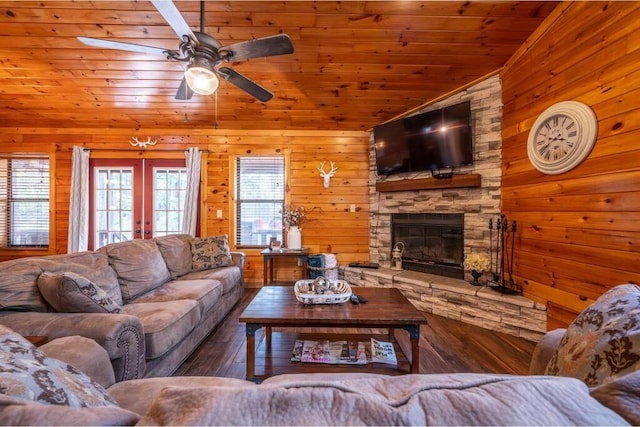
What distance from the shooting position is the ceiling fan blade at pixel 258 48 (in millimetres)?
1778

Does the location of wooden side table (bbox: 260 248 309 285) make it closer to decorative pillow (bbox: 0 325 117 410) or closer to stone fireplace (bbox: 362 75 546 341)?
stone fireplace (bbox: 362 75 546 341)

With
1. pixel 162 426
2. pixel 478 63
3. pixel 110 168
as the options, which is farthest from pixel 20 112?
pixel 478 63

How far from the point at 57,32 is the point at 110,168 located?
2260 mm

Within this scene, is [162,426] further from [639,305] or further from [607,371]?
[639,305]

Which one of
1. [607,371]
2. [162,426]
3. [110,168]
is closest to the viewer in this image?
[162,426]

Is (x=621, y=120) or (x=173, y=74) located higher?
(x=173, y=74)

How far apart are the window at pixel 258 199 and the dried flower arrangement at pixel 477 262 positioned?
2.87 m

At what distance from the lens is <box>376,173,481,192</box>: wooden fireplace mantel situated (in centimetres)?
323

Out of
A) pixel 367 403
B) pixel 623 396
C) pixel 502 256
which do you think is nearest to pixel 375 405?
pixel 367 403

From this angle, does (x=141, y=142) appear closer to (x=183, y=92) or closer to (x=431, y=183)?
(x=183, y=92)

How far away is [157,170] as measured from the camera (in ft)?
14.9

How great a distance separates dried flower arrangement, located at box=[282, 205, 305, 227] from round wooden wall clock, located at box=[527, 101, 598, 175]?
3024mm

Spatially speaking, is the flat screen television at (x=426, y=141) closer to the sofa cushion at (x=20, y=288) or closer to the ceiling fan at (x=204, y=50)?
the ceiling fan at (x=204, y=50)

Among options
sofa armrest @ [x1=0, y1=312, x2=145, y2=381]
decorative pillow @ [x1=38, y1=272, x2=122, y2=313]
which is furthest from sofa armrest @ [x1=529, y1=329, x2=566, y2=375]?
decorative pillow @ [x1=38, y1=272, x2=122, y2=313]
